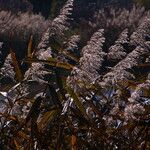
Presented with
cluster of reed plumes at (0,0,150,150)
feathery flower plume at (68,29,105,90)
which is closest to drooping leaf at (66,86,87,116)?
cluster of reed plumes at (0,0,150,150)

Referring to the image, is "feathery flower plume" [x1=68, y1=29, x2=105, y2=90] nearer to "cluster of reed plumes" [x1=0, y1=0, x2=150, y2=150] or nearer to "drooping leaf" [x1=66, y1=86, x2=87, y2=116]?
"cluster of reed plumes" [x1=0, y1=0, x2=150, y2=150]

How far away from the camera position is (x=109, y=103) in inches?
117

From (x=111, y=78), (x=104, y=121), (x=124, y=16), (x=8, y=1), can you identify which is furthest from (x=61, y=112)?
(x=8, y=1)

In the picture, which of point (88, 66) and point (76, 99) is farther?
point (88, 66)

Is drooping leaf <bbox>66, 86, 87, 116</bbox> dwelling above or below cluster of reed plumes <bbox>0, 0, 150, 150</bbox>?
above

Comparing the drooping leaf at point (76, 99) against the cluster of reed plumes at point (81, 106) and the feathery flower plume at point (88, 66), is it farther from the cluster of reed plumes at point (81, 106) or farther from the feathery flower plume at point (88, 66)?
the feathery flower plume at point (88, 66)

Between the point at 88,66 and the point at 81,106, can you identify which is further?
the point at 88,66

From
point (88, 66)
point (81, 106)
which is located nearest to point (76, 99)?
point (81, 106)

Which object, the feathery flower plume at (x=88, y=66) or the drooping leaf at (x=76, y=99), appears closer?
the drooping leaf at (x=76, y=99)

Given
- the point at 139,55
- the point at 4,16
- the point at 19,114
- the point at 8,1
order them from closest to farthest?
1. the point at 139,55
2. the point at 19,114
3. the point at 4,16
4. the point at 8,1

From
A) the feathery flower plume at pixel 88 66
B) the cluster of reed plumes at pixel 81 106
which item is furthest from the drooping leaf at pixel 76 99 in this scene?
the feathery flower plume at pixel 88 66

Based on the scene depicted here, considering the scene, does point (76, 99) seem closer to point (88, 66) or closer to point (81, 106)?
point (81, 106)

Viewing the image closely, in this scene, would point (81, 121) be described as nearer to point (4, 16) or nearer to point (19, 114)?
point (19, 114)

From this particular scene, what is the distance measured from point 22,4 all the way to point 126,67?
1041 inches
